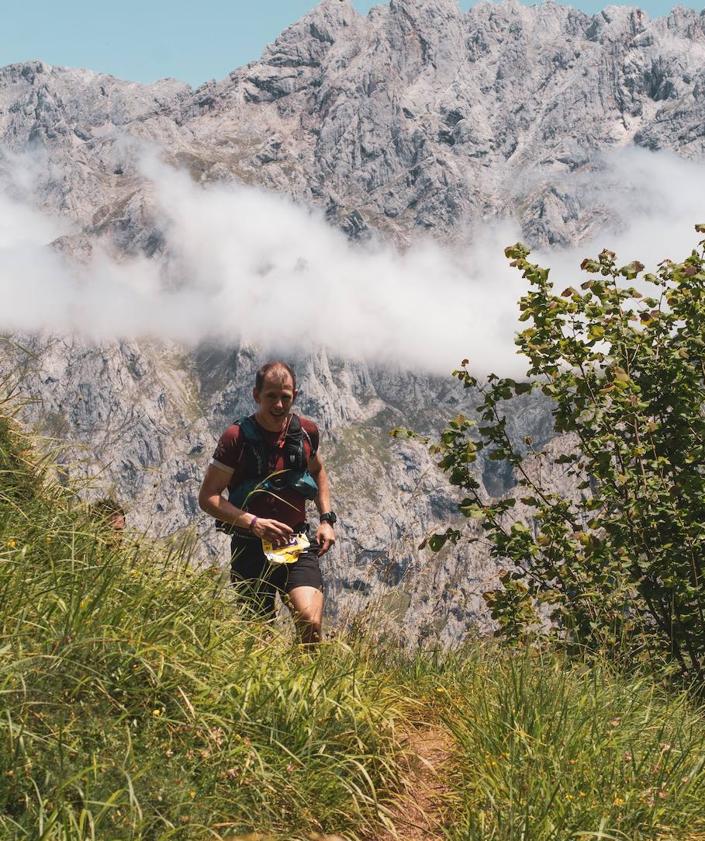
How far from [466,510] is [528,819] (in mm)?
4256

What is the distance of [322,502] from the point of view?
7.21 meters

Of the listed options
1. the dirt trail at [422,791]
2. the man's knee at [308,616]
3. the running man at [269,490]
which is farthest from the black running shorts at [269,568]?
the dirt trail at [422,791]

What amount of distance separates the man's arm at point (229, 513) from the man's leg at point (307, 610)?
420 millimetres

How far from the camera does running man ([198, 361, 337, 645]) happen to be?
250 inches

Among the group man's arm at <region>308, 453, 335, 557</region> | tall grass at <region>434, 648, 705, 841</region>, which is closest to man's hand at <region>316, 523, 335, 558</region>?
man's arm at <region>308, 453, 335, 557</region>

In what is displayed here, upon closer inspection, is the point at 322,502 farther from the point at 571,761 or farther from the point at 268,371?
the point at 571,761

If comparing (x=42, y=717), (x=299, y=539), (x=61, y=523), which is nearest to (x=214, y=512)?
(x=299, y=539)

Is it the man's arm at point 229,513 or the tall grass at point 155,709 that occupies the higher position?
the man's arm at point 229,513

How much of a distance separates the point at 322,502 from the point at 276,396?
1143 millimetres

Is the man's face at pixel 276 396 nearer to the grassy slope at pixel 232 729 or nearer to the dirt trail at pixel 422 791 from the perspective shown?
the grassy slope at pixel 232 729

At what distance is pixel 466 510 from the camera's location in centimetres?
754

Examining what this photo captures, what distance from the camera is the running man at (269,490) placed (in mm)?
→ 6352

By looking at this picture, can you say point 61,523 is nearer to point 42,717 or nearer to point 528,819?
point 42,717

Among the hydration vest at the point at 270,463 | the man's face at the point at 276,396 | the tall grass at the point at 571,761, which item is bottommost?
the tall grass at the point at 571,761
